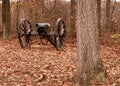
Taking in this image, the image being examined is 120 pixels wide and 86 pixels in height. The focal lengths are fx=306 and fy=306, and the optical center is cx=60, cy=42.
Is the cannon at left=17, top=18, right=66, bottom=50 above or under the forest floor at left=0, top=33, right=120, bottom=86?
above

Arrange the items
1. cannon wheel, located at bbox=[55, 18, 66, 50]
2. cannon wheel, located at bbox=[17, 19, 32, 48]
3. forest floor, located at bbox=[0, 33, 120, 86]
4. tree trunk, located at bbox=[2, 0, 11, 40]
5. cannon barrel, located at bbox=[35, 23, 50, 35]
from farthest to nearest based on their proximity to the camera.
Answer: tree trunk, located at bbox=[2, 0, 11, 40] → cannon wheel, located at bbox=[17, 19, 32, 48] → cannon wheel, located at bbox=[55, 18, 66, 50] → cannon barrel, located at bbox=[35, 23, 50, 35] → forest floor, located at bbox=[0, 33, 120, 86]

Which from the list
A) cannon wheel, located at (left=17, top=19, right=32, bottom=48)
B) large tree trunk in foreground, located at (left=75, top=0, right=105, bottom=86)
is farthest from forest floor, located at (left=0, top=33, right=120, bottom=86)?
cannon wheel, located at (left=17, top=19, right=32, bottom=48)

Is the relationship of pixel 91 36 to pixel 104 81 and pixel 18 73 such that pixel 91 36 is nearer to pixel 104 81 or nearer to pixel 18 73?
pixel 104 81

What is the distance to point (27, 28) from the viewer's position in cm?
1490

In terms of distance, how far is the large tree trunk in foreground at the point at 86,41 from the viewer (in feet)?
21.8

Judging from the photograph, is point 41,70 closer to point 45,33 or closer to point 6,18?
point 45,33

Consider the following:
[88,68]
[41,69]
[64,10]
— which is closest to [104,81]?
[88,68]

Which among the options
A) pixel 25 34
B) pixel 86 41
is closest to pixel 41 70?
pixel 86 41

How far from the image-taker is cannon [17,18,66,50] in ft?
45.0

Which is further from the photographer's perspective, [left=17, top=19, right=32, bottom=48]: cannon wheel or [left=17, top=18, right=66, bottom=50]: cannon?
[left=17, top=19, right=32, bottom=48]: cannon wheel

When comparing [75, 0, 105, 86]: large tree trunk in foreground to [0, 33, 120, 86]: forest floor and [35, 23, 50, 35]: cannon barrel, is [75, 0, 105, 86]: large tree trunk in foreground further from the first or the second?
[35, 23, 50, 35]: cannon barrel

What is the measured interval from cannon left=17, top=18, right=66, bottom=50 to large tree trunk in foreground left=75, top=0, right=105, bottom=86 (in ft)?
22.6

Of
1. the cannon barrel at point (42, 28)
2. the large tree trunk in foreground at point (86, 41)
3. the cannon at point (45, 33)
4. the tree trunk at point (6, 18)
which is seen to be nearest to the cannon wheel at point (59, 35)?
the cannon at point (45, 33)

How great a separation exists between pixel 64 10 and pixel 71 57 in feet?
39.5
